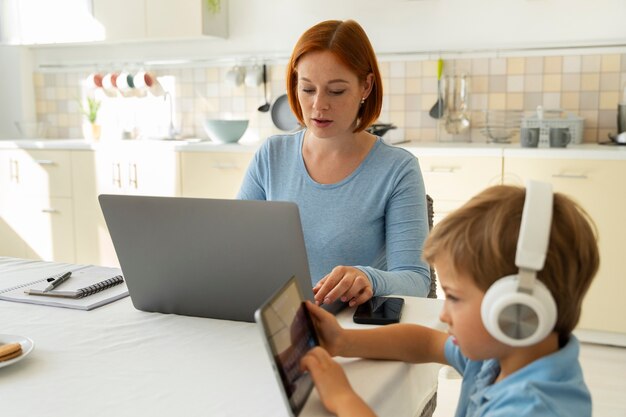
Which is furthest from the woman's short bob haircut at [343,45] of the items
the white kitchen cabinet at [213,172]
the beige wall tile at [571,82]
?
the beige wall tile at [571,82]

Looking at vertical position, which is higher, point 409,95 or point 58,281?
point 409,95

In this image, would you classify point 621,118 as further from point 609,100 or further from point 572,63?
point 572,63

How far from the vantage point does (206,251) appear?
119 centimetres

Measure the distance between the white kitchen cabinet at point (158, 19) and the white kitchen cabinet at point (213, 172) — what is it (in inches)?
25.9

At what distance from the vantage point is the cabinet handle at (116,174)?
3680mm

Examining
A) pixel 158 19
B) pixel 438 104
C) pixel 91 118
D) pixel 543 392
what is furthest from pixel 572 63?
pixel 543 392

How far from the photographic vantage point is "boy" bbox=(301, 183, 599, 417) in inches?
32.2

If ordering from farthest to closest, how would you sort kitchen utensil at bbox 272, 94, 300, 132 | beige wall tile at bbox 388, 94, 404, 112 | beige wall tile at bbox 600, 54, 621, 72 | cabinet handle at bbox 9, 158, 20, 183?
1. cabinet handle at bbox 9, 158, 20, 183
2. kitchen utensil at bbox 272, 94, 300, 132
3. beige wall tile at bbox 388, 94, 404, 112
4. beige wall tile at bbox 600, 54, 621, 72

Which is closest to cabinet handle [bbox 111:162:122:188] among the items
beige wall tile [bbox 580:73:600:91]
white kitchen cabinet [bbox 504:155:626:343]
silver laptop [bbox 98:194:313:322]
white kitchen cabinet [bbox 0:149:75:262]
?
white kitchen cabinet [bbox 0:149:75:262]

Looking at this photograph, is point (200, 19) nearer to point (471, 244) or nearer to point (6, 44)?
point (6, 44)

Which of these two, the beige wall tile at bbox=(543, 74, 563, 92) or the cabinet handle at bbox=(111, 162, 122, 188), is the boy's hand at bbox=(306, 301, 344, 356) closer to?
the beige wall tile at bbox=(543, 74, 563, 92)

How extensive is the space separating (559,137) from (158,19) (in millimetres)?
2071

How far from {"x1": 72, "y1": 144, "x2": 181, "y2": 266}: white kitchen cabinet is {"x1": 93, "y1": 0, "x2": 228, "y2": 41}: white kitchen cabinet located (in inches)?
23.7

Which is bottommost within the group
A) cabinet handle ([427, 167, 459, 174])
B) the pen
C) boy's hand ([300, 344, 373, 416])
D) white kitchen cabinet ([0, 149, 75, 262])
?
white kitchen cabinet ([0, 149, 75, 262])
